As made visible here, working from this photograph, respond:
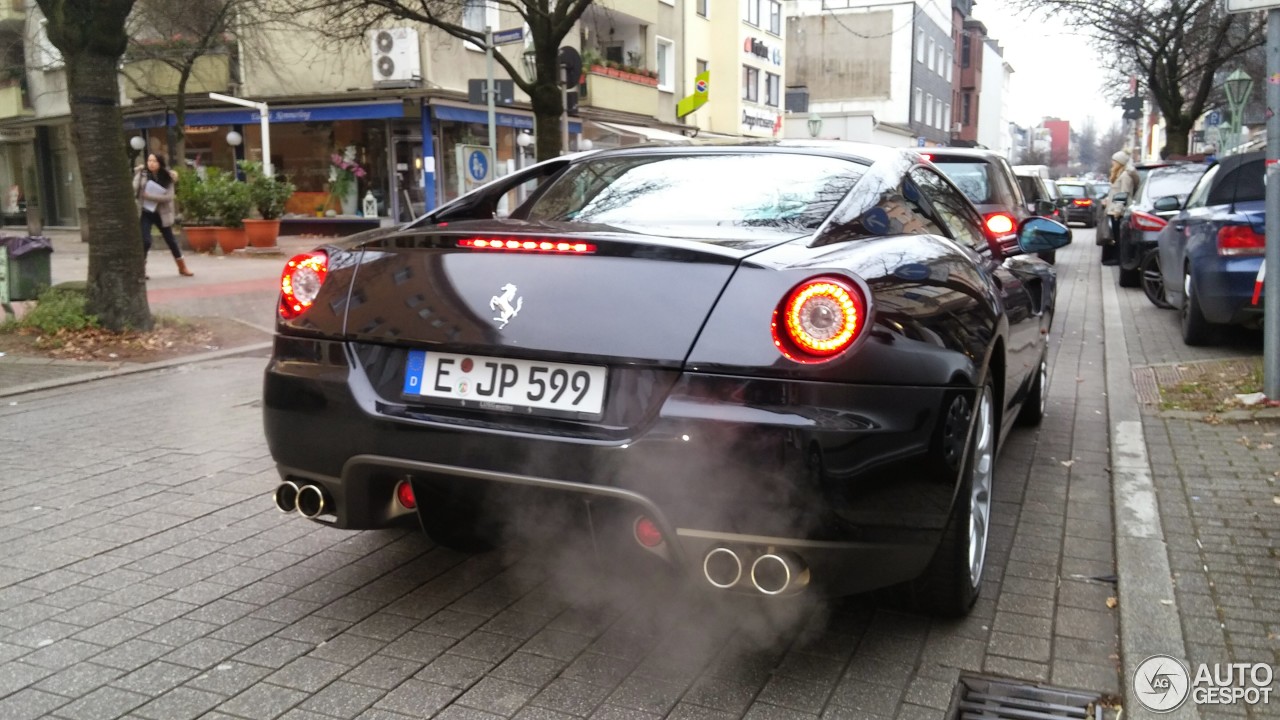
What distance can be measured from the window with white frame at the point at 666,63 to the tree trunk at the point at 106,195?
97.6 feet

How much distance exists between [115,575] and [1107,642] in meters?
3.24

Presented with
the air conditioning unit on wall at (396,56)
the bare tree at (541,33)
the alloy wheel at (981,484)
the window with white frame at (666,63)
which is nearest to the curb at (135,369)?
the bare tree at (541,33)

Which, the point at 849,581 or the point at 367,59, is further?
the point at 367,59

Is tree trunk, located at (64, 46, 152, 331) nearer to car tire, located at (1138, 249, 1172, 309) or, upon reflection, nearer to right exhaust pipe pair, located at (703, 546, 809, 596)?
right exhaust pipe pair, located at (703, 546, 809, 596)

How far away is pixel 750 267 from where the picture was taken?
9.32ft

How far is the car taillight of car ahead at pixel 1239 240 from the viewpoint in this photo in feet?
26.7

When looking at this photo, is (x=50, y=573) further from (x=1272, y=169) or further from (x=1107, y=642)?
(x=1272, y=169)

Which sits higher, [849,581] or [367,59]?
[367,59]

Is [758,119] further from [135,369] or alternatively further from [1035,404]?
[1035,404]

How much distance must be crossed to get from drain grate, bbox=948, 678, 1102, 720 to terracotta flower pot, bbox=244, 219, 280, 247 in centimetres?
1956

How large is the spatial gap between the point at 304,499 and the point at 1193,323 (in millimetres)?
7811

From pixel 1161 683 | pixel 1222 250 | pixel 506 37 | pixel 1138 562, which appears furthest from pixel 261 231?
pixel 1161 683

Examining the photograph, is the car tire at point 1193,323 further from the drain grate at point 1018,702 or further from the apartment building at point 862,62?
the apartment building at point 862,62

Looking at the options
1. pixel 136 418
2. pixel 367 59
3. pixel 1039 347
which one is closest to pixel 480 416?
pixel 1039 347
